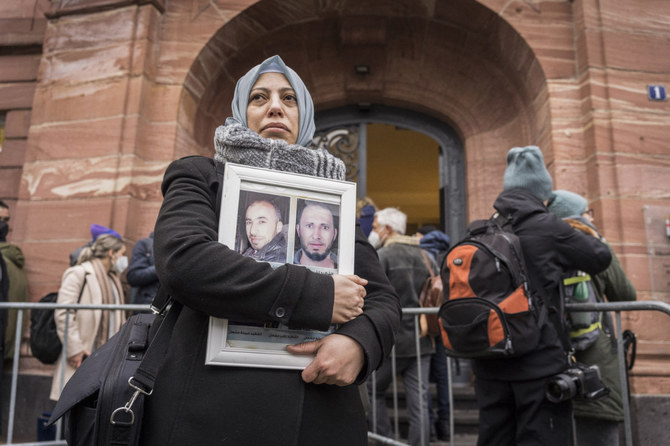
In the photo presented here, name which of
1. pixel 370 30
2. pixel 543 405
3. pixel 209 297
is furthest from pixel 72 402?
pixel 370 30

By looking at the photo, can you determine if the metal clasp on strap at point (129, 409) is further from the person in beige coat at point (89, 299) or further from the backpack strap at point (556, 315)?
the person in beige coat at point (89, 299)

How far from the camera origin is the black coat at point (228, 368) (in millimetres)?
1131

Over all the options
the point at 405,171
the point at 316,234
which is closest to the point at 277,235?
the point at 316,234

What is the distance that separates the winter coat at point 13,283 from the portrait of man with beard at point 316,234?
5.05m

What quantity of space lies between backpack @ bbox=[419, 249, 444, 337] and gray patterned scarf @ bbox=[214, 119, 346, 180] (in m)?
3.12

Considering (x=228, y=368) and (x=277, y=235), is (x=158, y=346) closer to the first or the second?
(x=228, y=368)

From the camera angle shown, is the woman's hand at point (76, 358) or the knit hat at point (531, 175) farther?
the woman's hand at point (76, 358)

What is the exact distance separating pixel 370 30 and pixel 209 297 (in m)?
6.48

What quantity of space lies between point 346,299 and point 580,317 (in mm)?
2341

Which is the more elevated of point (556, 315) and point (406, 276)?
point (406, 276)

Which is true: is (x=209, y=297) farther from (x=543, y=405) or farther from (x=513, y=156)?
(x=513, y=156)

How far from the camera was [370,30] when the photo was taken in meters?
6.99

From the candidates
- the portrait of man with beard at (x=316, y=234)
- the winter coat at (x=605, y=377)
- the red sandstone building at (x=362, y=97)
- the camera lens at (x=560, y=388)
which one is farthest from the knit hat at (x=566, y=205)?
the portrait of man with beard at (x=316, y=234)

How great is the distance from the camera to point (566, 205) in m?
3.55
